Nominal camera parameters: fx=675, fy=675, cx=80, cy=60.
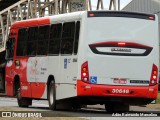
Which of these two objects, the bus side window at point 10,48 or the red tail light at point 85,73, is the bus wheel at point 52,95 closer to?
the red tail light at point 85,73

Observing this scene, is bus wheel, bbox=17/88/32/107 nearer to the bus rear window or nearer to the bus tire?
the bus tire

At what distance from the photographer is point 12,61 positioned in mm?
27016

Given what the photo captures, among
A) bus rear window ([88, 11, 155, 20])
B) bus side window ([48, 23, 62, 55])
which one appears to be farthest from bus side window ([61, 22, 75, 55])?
bus rear window ([88, 11, 155, 20])

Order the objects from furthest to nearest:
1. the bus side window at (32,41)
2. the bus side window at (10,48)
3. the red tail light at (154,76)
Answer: the bus side window at (10,48), the bus side window at (32,41), the red tail light at (154,76)

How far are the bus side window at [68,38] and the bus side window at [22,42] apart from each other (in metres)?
3.69

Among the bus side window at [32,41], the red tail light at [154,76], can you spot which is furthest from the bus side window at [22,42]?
the red tail light at [154,76]

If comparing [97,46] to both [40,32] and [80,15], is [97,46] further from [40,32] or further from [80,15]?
[40,32]

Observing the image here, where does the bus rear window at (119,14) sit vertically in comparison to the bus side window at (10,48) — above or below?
above

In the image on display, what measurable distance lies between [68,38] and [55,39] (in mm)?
1084

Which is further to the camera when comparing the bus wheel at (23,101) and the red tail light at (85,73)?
the bus wheel at (23,101)

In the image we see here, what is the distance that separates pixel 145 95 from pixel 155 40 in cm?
185

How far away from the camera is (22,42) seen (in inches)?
1019

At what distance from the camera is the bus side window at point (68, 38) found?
70.7 feet

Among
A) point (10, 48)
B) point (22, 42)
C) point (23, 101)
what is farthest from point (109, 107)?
point (10, 48)
